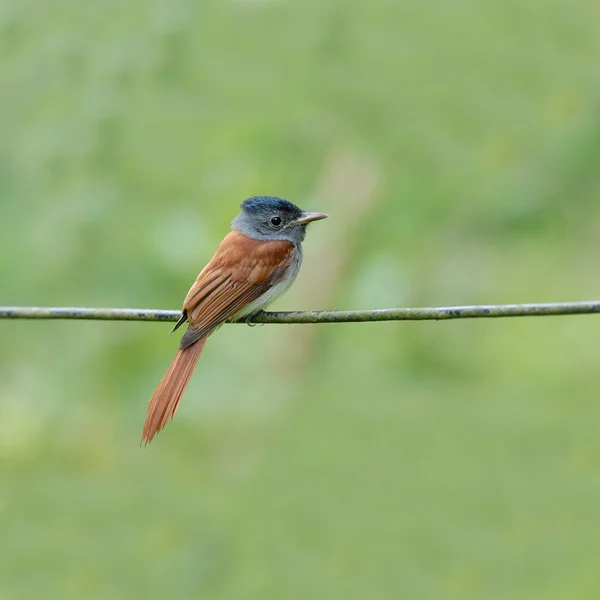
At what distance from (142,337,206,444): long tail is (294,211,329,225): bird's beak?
1081 mm

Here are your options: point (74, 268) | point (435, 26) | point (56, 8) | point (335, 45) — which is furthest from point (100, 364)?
point (435, 26)

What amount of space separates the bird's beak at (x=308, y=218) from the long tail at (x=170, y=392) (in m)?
1.08

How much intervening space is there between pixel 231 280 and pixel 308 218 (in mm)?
703

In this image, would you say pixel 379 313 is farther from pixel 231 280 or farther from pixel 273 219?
pixel 273 219

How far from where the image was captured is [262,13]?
676 cm

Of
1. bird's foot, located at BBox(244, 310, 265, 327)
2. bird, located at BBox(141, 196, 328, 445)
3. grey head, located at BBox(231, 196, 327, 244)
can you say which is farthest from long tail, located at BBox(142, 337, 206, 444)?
grey head, located at BBox(231, 196, 327, 244)

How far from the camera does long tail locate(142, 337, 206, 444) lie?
3.85 metres

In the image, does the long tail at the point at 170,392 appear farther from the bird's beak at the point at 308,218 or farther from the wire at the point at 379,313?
the bird's beak at the point at 308,218

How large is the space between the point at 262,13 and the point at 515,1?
1790mm

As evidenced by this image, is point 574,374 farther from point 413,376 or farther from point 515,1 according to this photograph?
point 515,1

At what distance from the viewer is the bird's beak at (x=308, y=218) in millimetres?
5160

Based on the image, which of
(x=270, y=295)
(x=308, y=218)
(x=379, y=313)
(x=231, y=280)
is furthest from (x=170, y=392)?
(x=308, y=218)

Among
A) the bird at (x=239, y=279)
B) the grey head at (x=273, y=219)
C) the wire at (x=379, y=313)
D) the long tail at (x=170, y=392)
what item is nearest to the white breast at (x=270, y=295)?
the bird at (x=239, y=279)

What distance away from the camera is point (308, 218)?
5.21 meters
